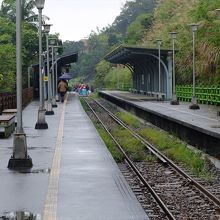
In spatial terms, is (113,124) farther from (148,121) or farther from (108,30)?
(108,30)

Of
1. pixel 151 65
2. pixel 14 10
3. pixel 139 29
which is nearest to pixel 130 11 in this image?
pixel 139 29

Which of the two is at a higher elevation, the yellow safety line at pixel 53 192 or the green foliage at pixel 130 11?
the green foliage at pixel 130 11

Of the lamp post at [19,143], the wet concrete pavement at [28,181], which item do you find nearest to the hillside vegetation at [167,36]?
the wet concrete pavement at [28,181]

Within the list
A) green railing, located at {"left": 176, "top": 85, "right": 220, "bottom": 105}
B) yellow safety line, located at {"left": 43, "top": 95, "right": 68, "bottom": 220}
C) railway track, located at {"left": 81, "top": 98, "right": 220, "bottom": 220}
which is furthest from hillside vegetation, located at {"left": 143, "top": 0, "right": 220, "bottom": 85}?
yellow safety line, located at {"left": 43, "top": 95, "right": 68, "bottom": 220}

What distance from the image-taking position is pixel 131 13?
166 metres

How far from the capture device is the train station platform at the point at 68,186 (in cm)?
954

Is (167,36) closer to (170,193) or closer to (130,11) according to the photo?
(170,193)

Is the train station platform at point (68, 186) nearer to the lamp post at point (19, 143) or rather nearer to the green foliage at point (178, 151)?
the lamp post at point (19, 143)

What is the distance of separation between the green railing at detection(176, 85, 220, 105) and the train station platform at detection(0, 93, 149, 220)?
1973 cm

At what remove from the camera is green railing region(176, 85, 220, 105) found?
38469 millimetres

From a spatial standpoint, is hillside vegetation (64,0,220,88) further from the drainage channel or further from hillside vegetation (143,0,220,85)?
the drainage channel

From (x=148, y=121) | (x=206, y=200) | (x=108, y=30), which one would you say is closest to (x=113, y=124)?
(x=148, y=121)

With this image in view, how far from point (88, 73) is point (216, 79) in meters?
103

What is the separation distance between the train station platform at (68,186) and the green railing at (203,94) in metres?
19.7
